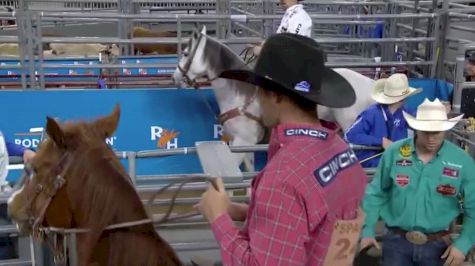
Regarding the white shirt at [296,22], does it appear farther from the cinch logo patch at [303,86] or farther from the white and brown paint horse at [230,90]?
the cinch logo patch at [303,86]

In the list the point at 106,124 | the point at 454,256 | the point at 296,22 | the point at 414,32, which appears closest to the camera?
the point at 106,124

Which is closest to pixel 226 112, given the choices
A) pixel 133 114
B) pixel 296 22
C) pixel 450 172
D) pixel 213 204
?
pixel 133 114

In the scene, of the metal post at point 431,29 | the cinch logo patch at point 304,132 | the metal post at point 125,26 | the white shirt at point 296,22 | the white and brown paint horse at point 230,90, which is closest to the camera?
the cinch logo patch at point 304,132

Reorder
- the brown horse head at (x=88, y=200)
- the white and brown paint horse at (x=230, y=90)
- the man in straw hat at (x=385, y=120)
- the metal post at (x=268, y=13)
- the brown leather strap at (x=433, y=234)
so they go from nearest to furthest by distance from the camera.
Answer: the brown horse head at (x=88, y=200) → the brown leather strap at (x=433, y=234) → the man in straw hat at (x=385, y=120) → the white and brown paint horse at (x=230, y=90) → the metal post at (x=268, y=13)

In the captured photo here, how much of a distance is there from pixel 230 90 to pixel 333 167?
5.53 m

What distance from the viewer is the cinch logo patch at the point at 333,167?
1.94 meters

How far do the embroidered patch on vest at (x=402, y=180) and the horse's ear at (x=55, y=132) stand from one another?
1.94 metres

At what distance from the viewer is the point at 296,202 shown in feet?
6.18

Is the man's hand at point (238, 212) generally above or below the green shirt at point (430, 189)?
above

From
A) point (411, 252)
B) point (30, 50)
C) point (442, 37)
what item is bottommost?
point (411, 252)

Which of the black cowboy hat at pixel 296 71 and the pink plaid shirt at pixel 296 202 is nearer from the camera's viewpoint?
the pink plaid shirt at pixel 296 202

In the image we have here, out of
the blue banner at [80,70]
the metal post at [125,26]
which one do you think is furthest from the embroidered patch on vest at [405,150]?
the metal post at [125,26]

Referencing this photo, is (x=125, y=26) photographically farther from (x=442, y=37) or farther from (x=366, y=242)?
(x=366, y=242)

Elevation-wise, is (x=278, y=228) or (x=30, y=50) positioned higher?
(x=278, y=228)
